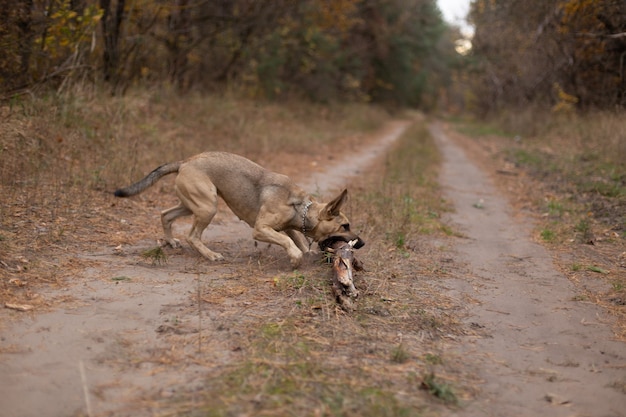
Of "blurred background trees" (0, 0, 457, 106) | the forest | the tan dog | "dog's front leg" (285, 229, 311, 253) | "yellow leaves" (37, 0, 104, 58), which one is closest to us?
the tan dog

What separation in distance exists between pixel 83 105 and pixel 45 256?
6.30m

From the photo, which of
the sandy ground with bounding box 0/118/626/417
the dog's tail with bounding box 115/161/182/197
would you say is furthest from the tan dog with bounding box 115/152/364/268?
the sandy ground with bounding box 0/118/626/417

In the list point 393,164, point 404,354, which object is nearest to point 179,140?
point 393,164

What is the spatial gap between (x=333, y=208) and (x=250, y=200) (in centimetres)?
103

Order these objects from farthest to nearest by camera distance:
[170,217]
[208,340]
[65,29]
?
[65,29] < [170,217] < [208,340]

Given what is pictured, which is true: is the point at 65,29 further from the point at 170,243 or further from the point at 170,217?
the point at 170,243

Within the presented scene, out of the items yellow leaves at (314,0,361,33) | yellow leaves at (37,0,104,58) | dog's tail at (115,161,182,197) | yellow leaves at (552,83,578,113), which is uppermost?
yellow leaves at (314,0,361,33)

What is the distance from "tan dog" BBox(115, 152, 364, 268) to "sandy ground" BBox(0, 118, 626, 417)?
1.41 ft

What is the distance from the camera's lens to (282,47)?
78.2 feet

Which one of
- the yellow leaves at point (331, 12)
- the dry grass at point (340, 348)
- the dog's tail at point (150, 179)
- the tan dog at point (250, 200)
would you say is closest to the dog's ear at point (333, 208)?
the tan dog at point (250, 200)

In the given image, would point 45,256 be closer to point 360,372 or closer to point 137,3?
point 360,372

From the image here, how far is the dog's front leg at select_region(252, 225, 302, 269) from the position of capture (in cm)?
614

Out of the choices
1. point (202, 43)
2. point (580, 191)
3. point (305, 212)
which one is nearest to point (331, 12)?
point (202, 43)

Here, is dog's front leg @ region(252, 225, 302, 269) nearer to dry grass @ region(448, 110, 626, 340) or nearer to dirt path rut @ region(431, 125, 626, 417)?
dirt path rut @ region(431, 125, 626, 417)
